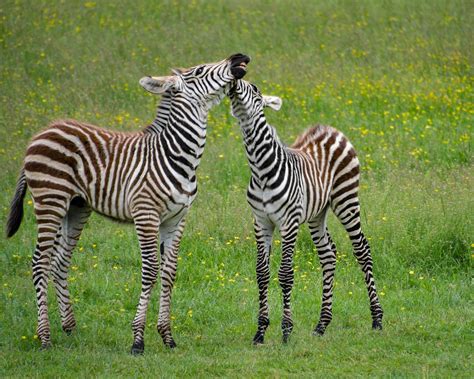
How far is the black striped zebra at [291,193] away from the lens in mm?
8156

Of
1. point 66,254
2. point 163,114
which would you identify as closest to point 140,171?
point 163,114

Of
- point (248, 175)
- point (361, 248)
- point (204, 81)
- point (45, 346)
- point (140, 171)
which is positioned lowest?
point (45, 346)

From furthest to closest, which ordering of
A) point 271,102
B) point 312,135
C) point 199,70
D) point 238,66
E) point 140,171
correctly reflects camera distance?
point 312,135, point 271,102, point 199,70, point 140,171, point 238,66

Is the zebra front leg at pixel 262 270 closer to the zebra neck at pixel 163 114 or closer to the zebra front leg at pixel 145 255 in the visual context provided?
the zebra front leg at pixel 145 255

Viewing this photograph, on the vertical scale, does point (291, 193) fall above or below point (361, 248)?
above

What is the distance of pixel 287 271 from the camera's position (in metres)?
8.20

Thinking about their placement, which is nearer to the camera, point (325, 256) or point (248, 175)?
point (325, 256)

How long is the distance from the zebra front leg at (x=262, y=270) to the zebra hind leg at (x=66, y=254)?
1891mm

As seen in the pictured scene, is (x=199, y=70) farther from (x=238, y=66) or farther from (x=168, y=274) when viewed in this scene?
(x=168, y=274)

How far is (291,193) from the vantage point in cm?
816

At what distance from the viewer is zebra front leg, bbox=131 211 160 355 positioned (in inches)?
316

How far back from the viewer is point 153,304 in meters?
9.50

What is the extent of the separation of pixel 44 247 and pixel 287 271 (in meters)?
2.42

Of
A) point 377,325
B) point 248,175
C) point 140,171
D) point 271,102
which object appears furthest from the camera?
point 248,175
